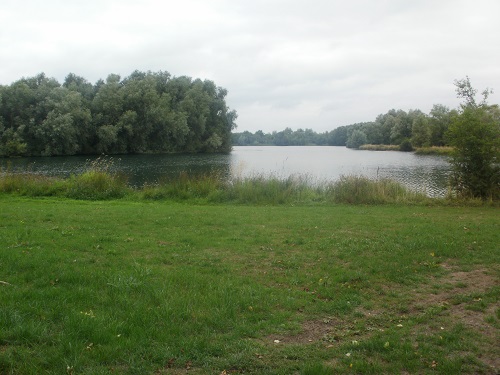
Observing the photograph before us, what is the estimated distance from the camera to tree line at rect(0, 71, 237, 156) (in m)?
59.8

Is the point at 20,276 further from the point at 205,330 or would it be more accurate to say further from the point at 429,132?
the point at 429,132

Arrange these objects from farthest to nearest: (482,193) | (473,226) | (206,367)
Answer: (482,193) < (473,226) < (206,367)

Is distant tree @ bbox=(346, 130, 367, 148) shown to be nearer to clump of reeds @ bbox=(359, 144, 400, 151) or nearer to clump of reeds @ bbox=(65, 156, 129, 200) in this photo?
clump of reeds @ bbox=(359, 144, 400, 151)

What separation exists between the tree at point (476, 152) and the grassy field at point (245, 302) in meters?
10.3

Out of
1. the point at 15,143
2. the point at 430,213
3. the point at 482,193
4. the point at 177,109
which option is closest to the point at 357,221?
the point at 430,213

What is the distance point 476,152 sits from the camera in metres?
18.6

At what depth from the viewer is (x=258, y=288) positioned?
5.88 meters

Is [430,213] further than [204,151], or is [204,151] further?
[204,151]

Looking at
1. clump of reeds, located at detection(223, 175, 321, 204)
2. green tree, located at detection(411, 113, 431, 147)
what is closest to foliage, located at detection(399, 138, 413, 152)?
green tree, located at detection(411, 113, 431, 147)

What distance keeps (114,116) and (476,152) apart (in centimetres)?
6231

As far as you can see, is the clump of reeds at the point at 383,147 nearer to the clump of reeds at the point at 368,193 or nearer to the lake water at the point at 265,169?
the lake water at the point at 265,169

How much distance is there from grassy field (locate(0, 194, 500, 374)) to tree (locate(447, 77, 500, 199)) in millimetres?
10286

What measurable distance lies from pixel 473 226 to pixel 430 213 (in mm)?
3329

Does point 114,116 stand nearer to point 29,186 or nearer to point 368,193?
point 29,186
